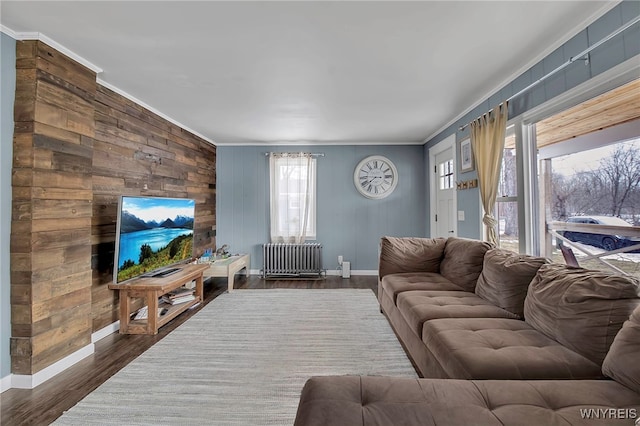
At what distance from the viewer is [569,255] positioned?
7.07 ft

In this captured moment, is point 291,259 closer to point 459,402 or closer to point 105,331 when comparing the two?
point 105,331

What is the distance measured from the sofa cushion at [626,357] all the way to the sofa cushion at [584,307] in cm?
13

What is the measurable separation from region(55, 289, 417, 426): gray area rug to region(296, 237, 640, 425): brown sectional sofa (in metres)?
0.52

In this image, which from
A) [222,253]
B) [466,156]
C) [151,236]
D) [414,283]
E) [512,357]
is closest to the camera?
[512,357]

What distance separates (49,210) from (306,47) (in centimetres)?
219

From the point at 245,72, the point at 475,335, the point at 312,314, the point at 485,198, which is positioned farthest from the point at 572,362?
the point at 245,72

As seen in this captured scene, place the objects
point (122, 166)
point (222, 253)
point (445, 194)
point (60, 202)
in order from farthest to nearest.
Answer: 1. point (222, 253)
2. point (445, 194)
3. point (122, 166)
4. point (60, 202)

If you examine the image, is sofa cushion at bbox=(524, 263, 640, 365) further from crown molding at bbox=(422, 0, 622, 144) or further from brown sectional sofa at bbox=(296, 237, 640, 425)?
crown molding at bbox=(422, 0, 622, 144)

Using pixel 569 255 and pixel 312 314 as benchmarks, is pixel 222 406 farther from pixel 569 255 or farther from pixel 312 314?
Result: pixel 569 255

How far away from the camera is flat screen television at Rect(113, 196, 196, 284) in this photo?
2547mm

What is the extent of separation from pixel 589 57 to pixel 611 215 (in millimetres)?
1048

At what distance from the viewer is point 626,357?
1.07m

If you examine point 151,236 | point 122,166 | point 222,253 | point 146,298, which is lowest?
point 146,298

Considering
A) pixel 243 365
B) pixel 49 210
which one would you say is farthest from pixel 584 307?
pixel 49 210
